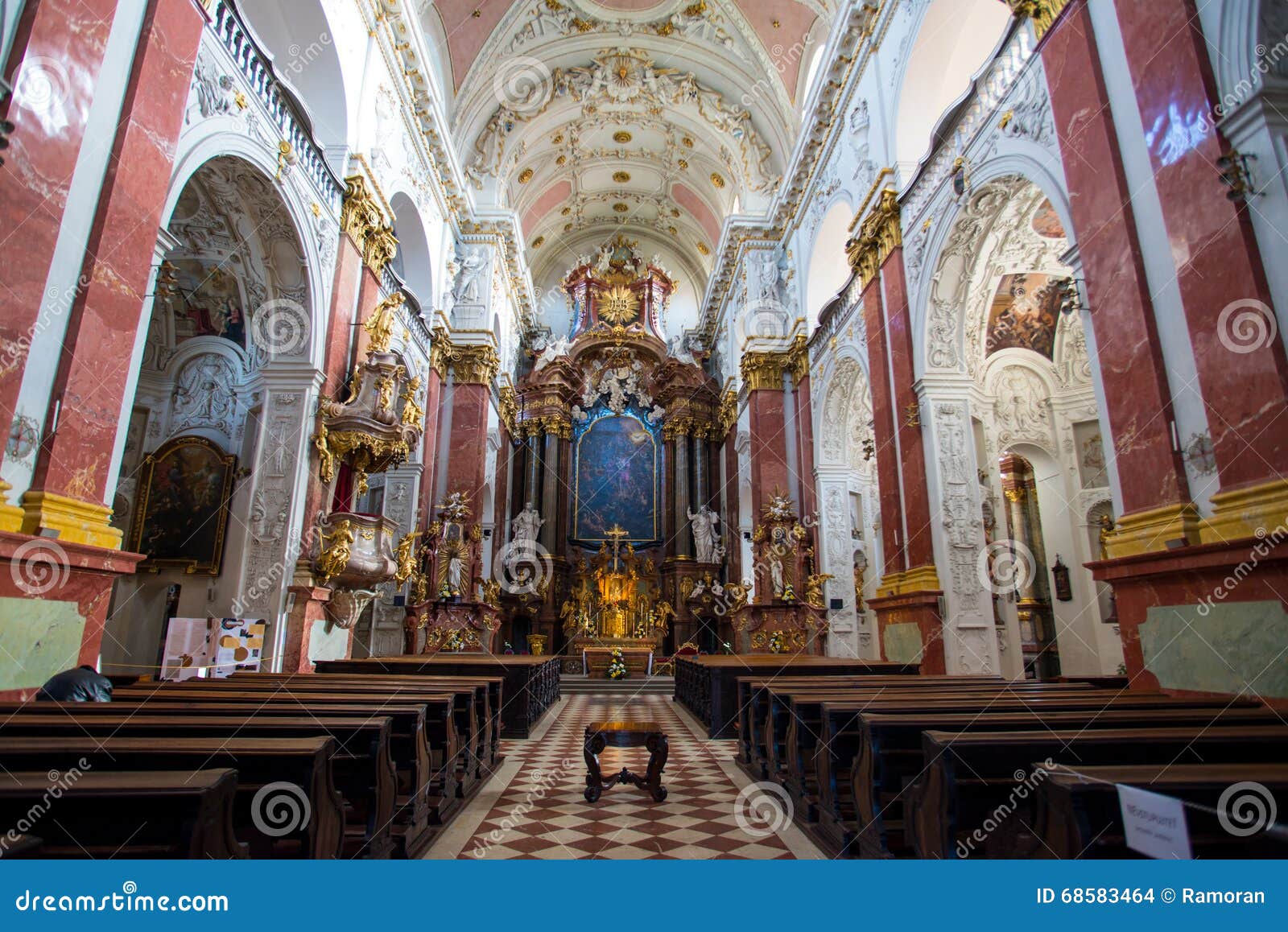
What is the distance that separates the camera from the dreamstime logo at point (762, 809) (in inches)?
159

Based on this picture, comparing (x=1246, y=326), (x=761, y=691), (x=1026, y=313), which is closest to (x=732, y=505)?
(x=1026, y=313)

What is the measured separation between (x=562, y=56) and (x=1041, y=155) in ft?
41.2

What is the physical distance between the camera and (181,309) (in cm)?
969

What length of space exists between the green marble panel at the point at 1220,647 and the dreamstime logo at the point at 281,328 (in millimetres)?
8789

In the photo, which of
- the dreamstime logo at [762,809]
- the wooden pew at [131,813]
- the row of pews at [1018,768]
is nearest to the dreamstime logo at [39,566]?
the wooden pew at [131,813]

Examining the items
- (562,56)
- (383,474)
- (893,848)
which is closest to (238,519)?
(383,474)

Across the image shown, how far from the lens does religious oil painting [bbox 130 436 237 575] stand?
348 inches

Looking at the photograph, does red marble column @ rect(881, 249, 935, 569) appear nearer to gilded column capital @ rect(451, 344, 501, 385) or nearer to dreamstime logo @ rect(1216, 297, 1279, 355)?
dreamstime logo @ rect(1216, 297, 1279, 355)

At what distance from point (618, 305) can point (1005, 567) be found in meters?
15.5

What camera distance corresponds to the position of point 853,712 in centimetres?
371

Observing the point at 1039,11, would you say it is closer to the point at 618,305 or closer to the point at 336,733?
the point at 336,733
